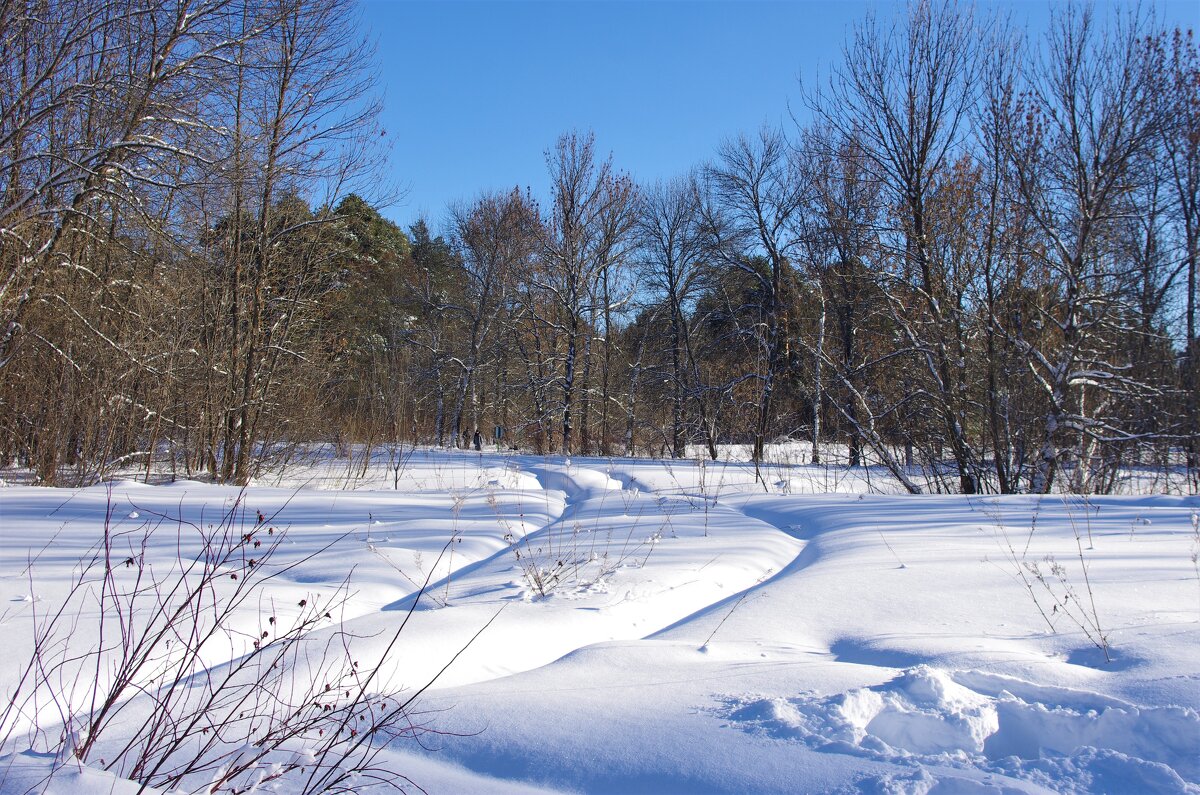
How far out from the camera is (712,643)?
292 cm

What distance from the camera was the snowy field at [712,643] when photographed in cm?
174

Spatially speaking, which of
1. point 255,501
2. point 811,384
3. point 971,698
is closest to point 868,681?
point 971,698

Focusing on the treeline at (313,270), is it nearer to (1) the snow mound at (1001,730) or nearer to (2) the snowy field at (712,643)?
(2) the snowy field at (712,643)

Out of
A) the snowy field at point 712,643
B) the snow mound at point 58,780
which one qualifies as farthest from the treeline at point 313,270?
the snow mound at point 58,780

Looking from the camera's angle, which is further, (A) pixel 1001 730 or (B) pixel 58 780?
(A) pixel 1001 730

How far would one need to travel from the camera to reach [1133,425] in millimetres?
9797

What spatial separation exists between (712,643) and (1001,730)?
48.0 inches

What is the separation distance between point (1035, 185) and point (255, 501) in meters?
9.97

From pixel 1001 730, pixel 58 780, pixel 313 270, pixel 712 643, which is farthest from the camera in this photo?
pixel 313 270

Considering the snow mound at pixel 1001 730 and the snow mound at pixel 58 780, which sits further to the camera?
the snow mound at pixel 1001 730

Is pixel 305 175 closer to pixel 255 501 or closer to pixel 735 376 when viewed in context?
pixel 255 501

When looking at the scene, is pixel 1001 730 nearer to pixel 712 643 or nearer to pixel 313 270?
pixel 712 643

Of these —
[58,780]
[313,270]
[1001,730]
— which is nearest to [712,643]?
[1001,730]

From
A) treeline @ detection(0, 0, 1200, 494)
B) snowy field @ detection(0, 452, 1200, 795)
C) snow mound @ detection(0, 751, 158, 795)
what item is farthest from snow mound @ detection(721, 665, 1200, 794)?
treeline @ detection(0, 0, 1200, 494)
